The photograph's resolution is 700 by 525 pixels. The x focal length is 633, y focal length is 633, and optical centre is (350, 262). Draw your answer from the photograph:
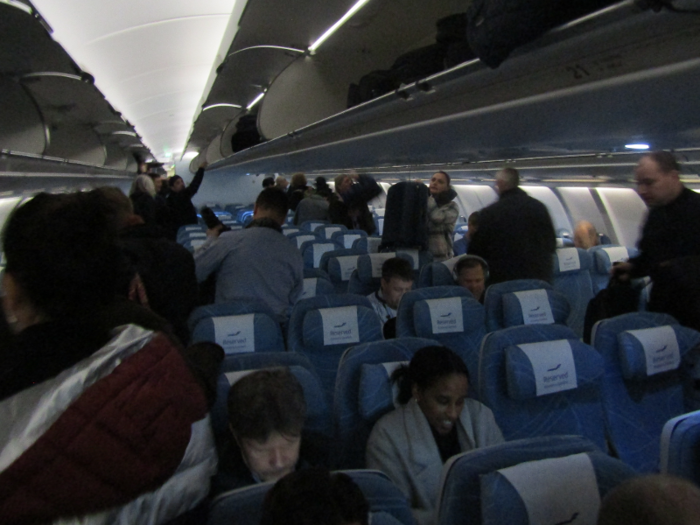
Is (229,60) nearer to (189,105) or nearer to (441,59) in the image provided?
(441,59)

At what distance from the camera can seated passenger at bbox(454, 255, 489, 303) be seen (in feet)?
14.8

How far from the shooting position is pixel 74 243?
131 cm

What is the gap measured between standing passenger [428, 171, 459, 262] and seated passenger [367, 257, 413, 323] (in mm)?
2109

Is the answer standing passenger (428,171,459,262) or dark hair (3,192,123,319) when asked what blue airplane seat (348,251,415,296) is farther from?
dark hair (3,192,123,319)

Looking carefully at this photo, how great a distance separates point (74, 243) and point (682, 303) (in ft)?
9.54

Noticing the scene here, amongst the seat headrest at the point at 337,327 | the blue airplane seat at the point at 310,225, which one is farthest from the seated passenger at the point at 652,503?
the blue airplane seat at the point at 310,225

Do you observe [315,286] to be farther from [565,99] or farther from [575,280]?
[575,280]

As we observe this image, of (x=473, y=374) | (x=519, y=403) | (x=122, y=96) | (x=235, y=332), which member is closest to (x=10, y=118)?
(x=122, y=96)

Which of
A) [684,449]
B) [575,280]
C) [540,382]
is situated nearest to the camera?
[684,449]

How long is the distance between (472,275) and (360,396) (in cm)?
218

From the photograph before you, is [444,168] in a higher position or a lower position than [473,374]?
higher

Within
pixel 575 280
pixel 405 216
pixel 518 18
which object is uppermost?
pixel 518 18

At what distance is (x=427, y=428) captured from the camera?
7.72 ft

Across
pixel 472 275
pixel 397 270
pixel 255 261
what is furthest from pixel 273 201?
pixel 472 275
